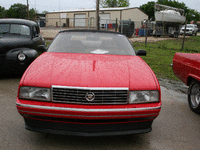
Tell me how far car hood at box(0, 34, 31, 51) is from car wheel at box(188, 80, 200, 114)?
4.45 m

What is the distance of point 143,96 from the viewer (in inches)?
98.7

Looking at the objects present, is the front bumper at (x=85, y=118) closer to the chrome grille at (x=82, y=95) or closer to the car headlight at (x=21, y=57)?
the chrome grille at (x=82, y=95)

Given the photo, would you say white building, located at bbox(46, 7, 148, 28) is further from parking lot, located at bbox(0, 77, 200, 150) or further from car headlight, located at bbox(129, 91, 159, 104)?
car headlight, located at bbox(129, 91, 159, 104)

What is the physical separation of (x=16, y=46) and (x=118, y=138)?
13.6 ft

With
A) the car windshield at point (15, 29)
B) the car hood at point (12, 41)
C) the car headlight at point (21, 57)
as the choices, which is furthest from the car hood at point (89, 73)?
the car windshield at point (15, 29)

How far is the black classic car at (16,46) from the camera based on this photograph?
5496 mm

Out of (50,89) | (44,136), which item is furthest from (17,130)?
(50,89)

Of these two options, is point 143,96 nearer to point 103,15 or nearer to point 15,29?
point 15,29

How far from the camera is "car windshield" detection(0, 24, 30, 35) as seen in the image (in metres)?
6.24

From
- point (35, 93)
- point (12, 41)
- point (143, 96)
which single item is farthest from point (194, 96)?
point (12, 41)

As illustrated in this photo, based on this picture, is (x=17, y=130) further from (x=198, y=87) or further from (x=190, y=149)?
(x=198, y=87)

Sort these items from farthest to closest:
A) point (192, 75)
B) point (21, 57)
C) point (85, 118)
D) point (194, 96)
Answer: point (21, 57) → point (194, 96) → point (192, 75) → point (85, 118)

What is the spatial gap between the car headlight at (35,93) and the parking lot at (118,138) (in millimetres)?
638

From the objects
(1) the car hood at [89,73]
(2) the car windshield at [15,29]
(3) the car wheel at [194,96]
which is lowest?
(3) the car wheel at [194,96]
